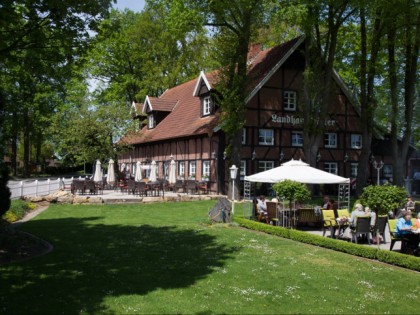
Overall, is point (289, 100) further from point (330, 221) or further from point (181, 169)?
point (330, 221)

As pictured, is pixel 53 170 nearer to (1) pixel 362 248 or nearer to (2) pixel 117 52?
(2) pixel 117 52

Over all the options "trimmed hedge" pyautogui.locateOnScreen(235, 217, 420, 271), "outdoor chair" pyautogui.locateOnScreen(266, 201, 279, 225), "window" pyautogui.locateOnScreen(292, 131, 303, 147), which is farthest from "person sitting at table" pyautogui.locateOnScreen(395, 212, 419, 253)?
"window" pyautogui.locateOnScreen(292, 131, 303, 147)

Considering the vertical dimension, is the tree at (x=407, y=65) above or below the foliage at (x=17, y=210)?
above

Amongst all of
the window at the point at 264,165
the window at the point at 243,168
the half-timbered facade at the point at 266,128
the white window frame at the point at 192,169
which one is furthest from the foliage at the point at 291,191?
the white window frame at the point at 192,169

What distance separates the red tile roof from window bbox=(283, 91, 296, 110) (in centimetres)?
233

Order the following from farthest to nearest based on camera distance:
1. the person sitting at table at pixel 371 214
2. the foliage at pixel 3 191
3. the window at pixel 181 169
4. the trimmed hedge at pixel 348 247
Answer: the window at pixel 181 169
the person sitting at table at pixel 371 214
the foliage at pixel 3 191
the trimmed hedge at pixel 348 247

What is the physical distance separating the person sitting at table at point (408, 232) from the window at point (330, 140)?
20489 mm

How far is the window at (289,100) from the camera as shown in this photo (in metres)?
29.9

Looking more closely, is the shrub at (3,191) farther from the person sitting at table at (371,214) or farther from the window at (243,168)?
the window at (243,168)

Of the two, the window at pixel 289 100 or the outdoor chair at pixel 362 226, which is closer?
the outdoor chair at pixel 362 226

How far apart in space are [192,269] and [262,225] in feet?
21.3

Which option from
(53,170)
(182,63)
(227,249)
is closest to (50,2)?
(227,249)

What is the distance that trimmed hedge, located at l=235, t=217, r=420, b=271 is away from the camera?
1025 centimetres

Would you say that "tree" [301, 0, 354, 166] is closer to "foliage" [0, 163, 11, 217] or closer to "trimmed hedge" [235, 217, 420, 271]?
"trimmed hedge" [235, 217, 420, 271]
